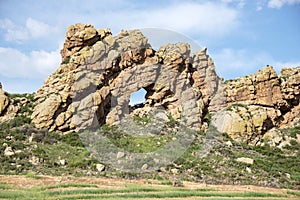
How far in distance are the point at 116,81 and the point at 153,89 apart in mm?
7205

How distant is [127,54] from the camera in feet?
174

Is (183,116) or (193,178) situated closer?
(193,178)

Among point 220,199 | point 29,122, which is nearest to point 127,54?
point 29,122

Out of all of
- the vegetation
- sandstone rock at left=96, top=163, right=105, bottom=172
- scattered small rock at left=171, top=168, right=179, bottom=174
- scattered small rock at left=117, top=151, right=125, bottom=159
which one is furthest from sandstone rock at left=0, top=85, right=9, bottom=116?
scattered small rock at left=171, top=168, right=179, bottom=174

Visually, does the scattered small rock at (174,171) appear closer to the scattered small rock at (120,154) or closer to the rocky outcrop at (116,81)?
the scattered small rock at (120,154)

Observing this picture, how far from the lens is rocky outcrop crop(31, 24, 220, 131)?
4659 centimetres

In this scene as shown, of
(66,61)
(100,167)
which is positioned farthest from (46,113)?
(100,167)

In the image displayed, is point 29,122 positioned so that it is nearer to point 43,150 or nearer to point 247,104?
point 43,150

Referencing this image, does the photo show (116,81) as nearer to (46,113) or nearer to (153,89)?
(153,89)

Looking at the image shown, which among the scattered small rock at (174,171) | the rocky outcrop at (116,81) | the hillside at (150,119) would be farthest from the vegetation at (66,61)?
the scattered small rock at (174,171)

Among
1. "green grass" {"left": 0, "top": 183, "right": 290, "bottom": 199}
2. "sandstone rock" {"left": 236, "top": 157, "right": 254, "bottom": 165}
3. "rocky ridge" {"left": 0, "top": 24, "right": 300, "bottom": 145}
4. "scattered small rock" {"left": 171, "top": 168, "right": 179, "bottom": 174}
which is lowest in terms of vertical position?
"green grass" {"left": 0, "top": 183, "right": 290, "bottom": 199}

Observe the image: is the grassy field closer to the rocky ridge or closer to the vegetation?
the rocky ridge

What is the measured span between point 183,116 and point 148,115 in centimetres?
601

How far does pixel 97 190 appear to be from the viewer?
25.2 m
